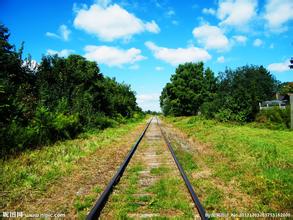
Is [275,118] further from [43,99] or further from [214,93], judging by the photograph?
[214,93]

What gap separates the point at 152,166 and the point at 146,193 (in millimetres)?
2555

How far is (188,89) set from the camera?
50.9 metres

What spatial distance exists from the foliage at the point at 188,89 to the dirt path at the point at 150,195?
4357 centimetres

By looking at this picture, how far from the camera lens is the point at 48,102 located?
52.4 ft

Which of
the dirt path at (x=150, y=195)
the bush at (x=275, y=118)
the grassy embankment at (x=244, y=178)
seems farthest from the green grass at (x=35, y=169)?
the bush at (x=275, y=118)

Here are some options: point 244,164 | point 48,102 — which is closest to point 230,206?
point 244,164

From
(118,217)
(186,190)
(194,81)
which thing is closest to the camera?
(118,217)

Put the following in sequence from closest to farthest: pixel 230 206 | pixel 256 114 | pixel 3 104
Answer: pixel 230 206, pixel 3 104, pixel 256 114

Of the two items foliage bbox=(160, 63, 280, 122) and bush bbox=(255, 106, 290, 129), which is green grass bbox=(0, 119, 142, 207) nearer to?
bush bbox=(255, 106, 290, 129)

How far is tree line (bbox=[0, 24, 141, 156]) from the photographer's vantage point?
10.7 m

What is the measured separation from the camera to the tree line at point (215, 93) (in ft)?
84.7

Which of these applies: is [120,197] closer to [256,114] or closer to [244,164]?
[244,164]

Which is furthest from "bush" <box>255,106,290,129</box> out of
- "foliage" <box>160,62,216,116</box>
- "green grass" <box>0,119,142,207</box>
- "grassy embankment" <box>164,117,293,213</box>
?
"foliage" <box>160,62,216,116</box>

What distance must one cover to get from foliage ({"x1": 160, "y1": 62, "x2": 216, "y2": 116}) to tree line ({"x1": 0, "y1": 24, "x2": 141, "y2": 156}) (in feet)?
91.7
